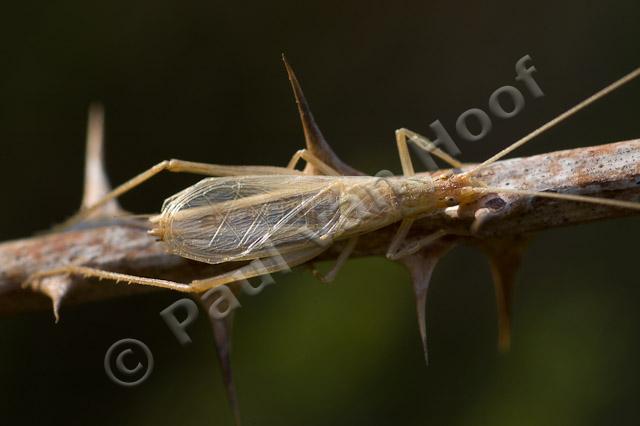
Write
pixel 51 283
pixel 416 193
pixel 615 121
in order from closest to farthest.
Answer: pixel 51 283
pixel 416 193
pixel 615 121

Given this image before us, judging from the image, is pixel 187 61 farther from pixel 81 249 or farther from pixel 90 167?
pixel 81 249

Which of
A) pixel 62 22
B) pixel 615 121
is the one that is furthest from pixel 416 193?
pixel 62 22

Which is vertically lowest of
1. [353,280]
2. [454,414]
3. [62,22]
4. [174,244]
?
[454,414]

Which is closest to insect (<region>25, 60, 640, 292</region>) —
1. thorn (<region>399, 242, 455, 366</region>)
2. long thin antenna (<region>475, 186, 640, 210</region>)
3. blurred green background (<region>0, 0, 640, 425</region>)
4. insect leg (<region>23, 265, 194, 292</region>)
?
insect leg (<region>23, 265, 194, 292</region>)

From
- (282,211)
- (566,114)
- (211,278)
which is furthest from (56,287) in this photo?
(566,114)

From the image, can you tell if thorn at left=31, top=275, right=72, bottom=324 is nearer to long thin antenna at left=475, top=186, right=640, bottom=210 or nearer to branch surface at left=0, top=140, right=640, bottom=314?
branch surface at left=0, top=140, right=640, bottom=314

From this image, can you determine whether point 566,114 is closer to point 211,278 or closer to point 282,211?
point 282,211

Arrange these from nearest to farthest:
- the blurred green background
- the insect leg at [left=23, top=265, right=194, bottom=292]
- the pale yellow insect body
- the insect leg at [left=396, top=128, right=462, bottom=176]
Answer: the insect leg at [left=23, top=265, right=194, bottom=292], the pale yellow insect body, the insect leg at [left=396, top=128, right=462, bottom=176], the blurred green background
